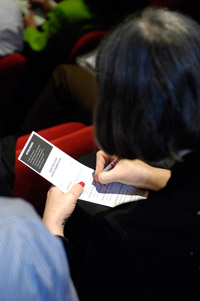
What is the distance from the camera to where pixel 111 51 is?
676 mm

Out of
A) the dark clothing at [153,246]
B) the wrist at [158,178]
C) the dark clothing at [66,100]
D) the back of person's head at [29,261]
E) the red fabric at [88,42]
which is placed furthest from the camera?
the red fabric at [88,42]

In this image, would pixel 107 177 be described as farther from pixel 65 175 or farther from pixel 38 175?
pixel 38 175

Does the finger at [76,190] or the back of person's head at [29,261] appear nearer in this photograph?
the back of person's head at [29,261]

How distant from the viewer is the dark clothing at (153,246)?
0.69 metres

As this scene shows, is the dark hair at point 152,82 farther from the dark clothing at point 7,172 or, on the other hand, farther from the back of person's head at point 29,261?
the dark clothing at point 7,172

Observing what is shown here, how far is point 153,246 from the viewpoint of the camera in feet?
2.29

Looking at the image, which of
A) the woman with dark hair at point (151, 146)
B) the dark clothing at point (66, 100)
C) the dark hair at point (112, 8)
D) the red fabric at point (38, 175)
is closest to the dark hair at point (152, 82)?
the woman with dark hair at point (151, 146)

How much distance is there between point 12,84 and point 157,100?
133 centimetres

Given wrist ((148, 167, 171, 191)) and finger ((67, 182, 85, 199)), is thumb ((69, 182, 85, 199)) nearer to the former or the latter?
finger ((67, 182, 85, 199))

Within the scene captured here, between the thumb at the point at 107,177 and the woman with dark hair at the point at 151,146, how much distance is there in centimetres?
22

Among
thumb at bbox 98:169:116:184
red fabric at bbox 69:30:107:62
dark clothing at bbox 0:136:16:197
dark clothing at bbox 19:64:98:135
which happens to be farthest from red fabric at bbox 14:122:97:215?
red fabric at bbox 69:30:107:62

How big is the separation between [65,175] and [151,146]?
439 millimetres

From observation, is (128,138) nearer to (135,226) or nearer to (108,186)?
(135,226)

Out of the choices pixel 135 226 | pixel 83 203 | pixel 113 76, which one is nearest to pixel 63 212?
pixel 83 203
